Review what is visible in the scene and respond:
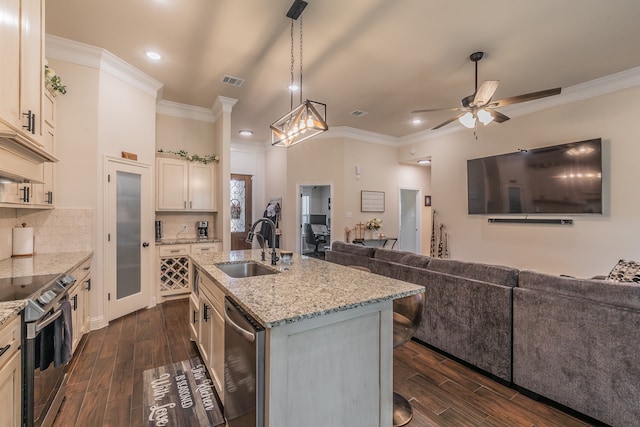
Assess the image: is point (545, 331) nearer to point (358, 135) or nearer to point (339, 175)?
point (339, 175)

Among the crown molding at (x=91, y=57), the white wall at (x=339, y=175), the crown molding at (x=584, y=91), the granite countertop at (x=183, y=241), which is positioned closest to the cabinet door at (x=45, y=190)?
the crown molding at (x=91, y=57)

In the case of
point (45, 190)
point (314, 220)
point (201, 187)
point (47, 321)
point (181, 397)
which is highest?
point (201, 187)

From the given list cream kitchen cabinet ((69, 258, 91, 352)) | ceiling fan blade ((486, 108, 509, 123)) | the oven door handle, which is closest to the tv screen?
ceiling fan blade ((486, 108, 509, 123))

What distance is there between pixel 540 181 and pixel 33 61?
5797 millimetres

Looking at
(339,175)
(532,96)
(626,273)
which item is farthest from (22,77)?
(339,175)

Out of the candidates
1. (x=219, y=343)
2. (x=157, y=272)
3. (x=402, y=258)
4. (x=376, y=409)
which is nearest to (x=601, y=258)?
(x=402, y=258)

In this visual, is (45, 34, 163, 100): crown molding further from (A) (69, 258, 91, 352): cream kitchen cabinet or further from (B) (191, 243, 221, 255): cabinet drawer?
(B) (191, 243, 221, 255): cabinet drawer

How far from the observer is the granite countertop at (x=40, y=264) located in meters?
2.01

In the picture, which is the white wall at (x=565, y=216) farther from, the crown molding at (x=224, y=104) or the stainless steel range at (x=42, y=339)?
the stainless steel range at (x=42, y=339)

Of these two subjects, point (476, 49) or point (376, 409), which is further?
point (476, 49)

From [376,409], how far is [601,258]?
13.7 feet

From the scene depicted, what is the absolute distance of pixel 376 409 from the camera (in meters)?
1.51

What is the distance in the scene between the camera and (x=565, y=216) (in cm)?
416

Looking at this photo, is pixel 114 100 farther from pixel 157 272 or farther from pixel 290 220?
pixel 290 220
